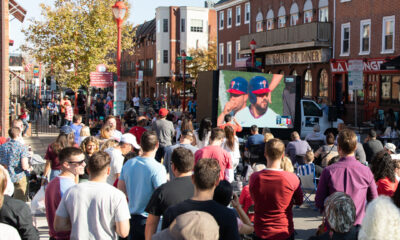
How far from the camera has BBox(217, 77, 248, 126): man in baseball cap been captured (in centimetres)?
1725

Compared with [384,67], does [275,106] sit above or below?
below

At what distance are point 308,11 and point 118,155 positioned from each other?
30741mm

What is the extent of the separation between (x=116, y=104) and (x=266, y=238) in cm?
1049

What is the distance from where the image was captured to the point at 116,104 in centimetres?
1483

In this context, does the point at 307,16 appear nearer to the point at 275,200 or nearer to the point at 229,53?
the point at 229,53

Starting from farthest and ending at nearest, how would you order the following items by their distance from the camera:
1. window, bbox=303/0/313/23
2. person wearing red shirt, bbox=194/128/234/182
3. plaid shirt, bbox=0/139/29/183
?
1. window, bbox=303/0/313/23
2. plaid shirt, bbox=0/139/29/183
3. person wearing red shirt, bbox=194/128/234/182

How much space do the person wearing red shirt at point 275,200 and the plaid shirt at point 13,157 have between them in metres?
4.26

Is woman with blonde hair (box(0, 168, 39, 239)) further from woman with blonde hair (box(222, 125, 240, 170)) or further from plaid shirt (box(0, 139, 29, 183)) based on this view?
woman with blonde hair (box(222, 125, 240, 170))

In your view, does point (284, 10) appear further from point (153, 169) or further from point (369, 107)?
point (153, 169)

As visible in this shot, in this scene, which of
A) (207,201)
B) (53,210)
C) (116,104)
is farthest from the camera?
(116,104)

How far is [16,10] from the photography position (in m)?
19.7

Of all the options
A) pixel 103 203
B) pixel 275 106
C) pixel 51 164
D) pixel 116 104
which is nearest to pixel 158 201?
pixel 103 203

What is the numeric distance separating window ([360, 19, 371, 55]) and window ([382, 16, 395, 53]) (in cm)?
129

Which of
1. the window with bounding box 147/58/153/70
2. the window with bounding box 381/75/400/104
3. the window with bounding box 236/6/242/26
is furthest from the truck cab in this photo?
the window with bounding box 147/58/153/70
